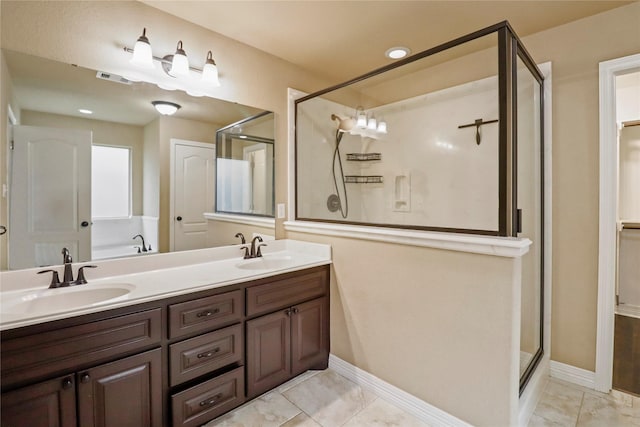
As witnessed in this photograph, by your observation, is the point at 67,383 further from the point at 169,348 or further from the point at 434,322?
the point at 434,322

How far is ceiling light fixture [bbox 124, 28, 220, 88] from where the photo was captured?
173cm

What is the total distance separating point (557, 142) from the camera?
83.1 inches

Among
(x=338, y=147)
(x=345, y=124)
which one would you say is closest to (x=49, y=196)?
(x=338, y=147)

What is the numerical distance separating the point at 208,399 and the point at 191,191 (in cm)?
130

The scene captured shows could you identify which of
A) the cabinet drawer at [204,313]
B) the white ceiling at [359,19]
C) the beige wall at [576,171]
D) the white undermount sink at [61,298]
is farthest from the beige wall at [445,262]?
the white undermount sink at [61,298]

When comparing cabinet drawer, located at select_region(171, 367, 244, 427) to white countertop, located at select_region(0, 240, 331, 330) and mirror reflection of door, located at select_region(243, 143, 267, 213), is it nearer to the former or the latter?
white countertop, located at select_region(0, 240, 331, 330)

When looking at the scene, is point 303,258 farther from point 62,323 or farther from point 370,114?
point 370,114

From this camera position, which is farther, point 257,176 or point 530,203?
point 257,176

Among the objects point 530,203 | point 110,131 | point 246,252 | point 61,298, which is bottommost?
point 61,298

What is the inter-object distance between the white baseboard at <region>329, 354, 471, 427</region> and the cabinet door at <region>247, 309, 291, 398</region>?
44 centimetres

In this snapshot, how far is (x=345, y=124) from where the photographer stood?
300 centimetres

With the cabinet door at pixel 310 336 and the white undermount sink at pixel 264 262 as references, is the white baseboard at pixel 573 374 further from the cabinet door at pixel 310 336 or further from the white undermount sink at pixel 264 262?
the white undermount sink at pixel 264 262

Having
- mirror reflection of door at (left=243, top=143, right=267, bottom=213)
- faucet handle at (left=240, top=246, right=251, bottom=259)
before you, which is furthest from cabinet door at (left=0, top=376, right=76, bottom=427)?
mirror reflection of door at (left=243, top=143, right=267, bottom=213)

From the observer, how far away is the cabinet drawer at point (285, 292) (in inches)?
70.4
